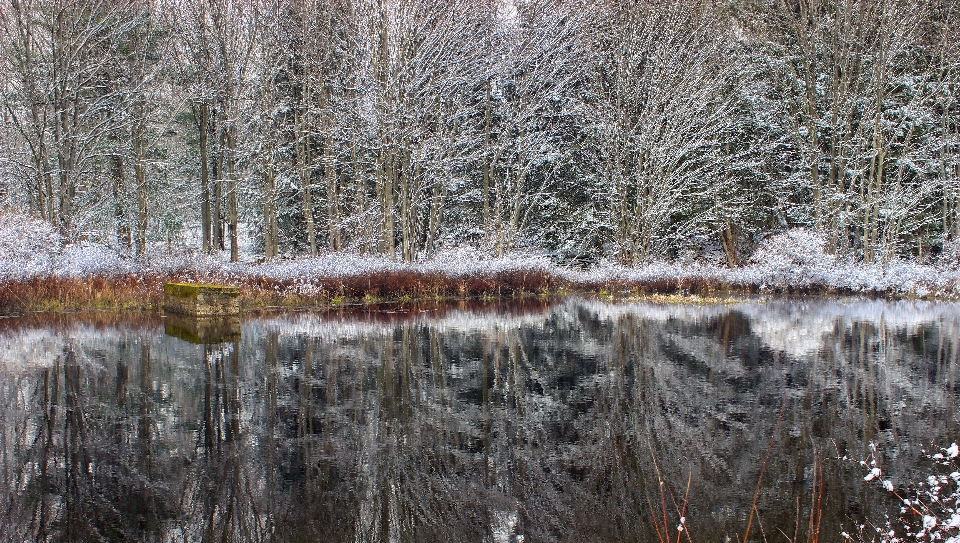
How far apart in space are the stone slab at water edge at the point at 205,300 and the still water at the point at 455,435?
2734 mm

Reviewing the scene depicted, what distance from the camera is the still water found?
4.62 metres

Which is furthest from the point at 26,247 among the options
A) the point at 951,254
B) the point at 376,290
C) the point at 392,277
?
the point at 951,254

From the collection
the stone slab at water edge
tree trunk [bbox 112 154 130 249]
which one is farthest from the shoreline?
tree trunk [bbox 112 154 130 249]

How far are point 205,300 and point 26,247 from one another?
598cm

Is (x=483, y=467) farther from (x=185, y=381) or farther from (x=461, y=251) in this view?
(x=461, y=251)

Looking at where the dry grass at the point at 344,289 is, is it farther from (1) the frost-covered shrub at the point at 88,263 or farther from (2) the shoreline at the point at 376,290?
(1) the frost-covered shrub at the point at 88,263

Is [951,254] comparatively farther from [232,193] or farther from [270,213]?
[232,193]

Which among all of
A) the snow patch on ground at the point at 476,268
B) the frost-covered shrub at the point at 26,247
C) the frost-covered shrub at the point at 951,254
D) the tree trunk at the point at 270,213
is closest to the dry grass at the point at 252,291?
the snow patch on ground at the point at 476,268

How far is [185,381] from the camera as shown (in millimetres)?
8578

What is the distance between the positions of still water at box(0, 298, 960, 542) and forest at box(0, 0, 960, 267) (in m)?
15.8

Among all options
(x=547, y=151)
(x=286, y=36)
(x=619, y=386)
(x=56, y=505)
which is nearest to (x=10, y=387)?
(x=56, y=505)

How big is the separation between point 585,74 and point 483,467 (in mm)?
27281

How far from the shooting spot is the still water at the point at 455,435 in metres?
4.62

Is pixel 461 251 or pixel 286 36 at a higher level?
pixel 286 36
